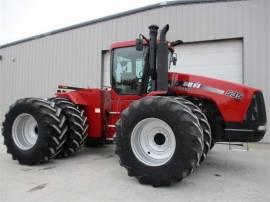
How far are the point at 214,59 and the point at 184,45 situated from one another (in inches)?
47.0

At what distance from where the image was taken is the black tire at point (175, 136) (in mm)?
4379

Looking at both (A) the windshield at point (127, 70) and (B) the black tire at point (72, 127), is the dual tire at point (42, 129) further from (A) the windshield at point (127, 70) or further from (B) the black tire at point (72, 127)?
(A) the windshield at point (127, 70)

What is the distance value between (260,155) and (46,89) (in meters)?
10.0

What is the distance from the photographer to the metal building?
32.2ft

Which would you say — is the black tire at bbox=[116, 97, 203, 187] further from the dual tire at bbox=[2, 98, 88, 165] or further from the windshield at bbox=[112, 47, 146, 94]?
the dual tire at bbox=[2, 98, 88, 165]

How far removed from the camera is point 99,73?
1265 cm

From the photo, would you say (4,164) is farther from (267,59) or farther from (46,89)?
(46,89)

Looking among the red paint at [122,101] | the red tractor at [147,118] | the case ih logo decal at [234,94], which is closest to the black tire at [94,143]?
the red tractor at [147,118]

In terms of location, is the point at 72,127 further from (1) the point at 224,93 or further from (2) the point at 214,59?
(2) the point at 214,59

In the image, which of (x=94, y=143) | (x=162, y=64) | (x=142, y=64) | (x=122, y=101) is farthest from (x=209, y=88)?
(x=94, y=143)

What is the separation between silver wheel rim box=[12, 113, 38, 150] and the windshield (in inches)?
71.4

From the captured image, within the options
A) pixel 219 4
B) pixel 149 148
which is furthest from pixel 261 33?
pixel 149 148

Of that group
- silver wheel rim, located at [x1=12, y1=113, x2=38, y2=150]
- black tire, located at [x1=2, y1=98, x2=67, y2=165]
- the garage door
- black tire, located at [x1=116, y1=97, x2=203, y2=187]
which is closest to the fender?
black tire, located at [x1=116, y1=97, x2=203, y2=187]

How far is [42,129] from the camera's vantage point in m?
5.83
